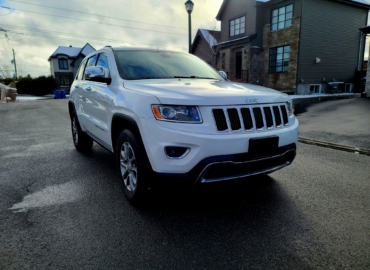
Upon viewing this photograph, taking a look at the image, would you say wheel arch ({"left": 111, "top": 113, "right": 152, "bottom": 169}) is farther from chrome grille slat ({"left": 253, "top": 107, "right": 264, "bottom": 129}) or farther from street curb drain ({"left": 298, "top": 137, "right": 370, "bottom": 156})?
street curb drain ({"left": 298, "top": 137, "right": 370, "bottom": 156})

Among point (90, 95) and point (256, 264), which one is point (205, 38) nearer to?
point (90, 95)

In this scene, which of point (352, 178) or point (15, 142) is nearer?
point (352, 178)

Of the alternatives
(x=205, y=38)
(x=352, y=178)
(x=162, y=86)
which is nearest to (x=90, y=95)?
(x=162, y=86)

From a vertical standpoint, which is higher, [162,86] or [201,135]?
[162,86]

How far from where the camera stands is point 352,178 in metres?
3.98

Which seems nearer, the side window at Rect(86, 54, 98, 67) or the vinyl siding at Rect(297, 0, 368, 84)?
the side window at Rect(86, 54, 98, 67)

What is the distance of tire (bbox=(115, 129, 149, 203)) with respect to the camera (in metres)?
2.79

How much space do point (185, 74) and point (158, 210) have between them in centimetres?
193

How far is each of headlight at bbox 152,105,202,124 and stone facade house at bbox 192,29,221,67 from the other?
76.5 feet

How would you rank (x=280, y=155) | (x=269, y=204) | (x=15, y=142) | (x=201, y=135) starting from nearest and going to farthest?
(x=201, y=135)
(x=280, y=155)
(x=269, y=204)
(x=15, y=142)

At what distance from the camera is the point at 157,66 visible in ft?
12.9

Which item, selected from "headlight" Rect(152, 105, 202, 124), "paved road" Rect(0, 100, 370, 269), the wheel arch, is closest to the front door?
"paved road" Rect(0, 100, 370, 269)

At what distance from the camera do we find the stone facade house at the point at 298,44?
19.4 m

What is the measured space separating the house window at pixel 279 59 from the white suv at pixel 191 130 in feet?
60.6
